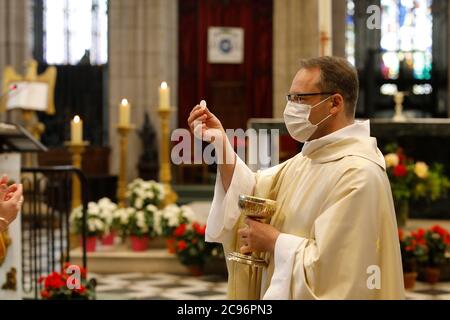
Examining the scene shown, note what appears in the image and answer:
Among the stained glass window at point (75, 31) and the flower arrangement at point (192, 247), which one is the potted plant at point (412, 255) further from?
the stained glass window at point (75, 31)

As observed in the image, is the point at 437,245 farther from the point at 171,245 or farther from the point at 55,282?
the point at 55,282

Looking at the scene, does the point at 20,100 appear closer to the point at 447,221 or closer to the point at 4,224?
the point at 447,221

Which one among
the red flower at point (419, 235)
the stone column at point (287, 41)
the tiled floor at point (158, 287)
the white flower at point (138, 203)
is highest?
the stone column at point (287, 41)

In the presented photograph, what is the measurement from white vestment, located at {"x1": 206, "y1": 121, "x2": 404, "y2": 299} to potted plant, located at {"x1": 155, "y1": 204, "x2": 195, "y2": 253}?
551cm

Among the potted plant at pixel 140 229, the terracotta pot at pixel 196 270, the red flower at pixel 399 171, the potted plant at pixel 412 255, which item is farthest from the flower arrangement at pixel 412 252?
the potted plant at pixel 140 229

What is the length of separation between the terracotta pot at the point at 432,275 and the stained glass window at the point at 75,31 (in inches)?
404

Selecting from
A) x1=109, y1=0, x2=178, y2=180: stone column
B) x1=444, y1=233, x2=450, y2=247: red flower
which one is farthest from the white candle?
x1=109, y1=0, x2=178, y2=180: stone column

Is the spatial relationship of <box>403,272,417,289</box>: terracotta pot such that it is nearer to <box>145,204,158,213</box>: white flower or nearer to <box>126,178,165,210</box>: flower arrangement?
<box>145,204,158,213</box>: white flower

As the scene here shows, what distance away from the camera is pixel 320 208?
99.3 inches

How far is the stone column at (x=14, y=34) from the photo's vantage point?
1436 cm

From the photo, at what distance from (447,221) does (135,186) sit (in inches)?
145

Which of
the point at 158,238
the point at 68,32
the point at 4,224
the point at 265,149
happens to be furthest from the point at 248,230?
the point at 68,32

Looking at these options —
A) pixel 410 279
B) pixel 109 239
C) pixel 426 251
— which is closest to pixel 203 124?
pixel 410 279

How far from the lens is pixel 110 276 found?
25.9 ft
